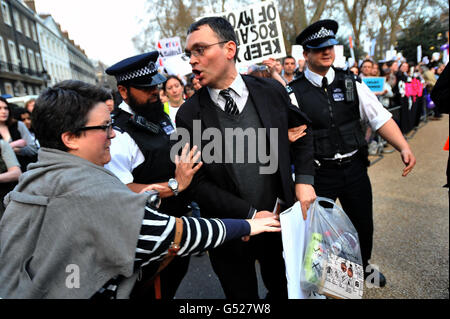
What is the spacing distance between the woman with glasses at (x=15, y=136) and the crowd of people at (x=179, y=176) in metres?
1.11

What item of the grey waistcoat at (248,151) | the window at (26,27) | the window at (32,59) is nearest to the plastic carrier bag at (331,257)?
the grey waistcoat at (248,151)

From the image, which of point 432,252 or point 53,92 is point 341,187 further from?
point 53,92

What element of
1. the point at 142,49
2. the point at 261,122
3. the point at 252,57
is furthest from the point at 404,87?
the point at 142,49

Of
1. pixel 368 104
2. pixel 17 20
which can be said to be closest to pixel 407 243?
pixel 368 104

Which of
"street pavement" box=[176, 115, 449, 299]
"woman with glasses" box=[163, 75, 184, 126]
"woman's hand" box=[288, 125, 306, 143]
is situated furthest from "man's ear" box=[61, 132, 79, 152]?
"woman with glasses" box=[163, 75, 184, 126]

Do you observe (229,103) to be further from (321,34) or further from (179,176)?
(321,34)

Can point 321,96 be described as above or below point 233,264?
above

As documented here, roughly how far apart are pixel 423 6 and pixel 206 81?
32116 millimetres

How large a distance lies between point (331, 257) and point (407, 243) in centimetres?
215

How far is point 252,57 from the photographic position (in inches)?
168

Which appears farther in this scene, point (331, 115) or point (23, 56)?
point (23, 56)

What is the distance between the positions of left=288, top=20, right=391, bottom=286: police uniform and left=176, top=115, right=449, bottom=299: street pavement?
563 millimetres

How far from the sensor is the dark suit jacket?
172cm

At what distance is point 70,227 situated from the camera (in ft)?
3.40
